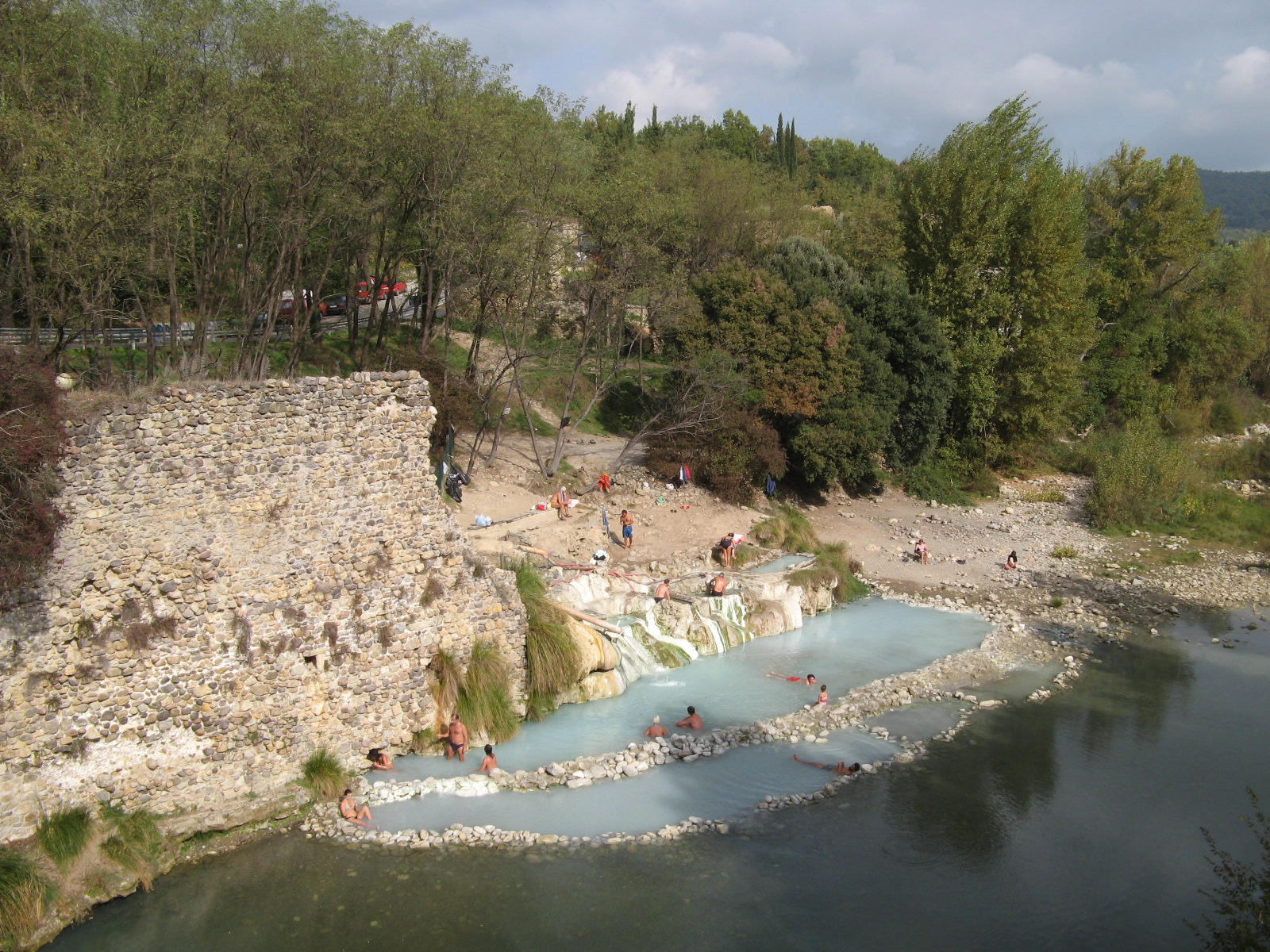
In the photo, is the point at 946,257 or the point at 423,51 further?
the point at 946,257

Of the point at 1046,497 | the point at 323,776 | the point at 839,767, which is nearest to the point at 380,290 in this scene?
the point at 323,776

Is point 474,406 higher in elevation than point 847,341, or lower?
lower

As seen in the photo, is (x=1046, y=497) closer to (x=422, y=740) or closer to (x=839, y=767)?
(x=839, y=767)

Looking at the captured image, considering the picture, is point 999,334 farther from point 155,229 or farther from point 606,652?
point 155,229

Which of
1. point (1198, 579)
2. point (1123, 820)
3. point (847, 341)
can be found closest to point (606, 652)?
point (1123, 820)

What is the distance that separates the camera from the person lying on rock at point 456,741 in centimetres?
1602

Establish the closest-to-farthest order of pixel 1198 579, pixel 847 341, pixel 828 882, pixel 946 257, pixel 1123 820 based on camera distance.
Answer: pixel 828 882, pixel 1123 820, pixel 1198 579, pixel 847 341, pixel 946 257

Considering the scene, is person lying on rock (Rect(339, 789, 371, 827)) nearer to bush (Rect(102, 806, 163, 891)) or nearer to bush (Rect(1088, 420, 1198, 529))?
bush (Rect(102, 806, 163, 891))

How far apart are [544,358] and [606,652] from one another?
19302 millimetres

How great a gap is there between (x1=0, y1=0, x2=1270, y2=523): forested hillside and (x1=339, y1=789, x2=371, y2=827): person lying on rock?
8772 millimetres

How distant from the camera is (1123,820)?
52.3 feet

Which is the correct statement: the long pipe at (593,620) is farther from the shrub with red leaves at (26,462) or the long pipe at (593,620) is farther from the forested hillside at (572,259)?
the shrub with red leaves at (26,462)

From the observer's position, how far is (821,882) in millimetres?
13555

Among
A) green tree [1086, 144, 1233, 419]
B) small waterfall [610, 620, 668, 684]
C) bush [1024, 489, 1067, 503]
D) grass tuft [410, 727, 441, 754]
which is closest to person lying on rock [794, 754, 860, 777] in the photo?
small waterfall [610, 620, 668, 684]
